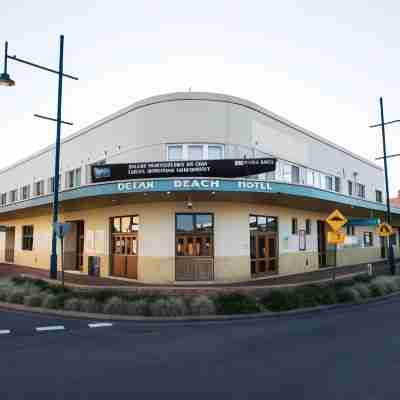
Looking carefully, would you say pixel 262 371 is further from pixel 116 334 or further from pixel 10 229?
pixel 10 229

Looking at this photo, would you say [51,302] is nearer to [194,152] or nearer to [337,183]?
[194,152]

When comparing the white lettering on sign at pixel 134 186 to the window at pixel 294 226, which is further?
the window at pixel 294 226

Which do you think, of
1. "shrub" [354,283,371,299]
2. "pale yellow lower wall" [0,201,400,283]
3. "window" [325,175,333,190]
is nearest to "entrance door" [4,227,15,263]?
"pale yellow lower wall" [0,201,400,283]

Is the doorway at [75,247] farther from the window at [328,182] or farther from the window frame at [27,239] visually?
the window at [328,182]

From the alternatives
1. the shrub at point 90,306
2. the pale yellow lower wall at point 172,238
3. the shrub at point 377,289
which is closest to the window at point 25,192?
the pale yellow lower wall at point 172,238

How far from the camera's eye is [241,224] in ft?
54.7

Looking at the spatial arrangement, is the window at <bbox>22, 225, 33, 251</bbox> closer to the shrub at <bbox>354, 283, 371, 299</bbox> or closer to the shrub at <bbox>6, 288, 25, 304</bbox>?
the shrub at <bbox>6, 288, 25, 304</bbox>

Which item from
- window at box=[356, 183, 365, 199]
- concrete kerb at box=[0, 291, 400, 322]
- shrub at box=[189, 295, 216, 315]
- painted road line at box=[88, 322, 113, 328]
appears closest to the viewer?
painted road line at box=[88, 322, 113, 328]

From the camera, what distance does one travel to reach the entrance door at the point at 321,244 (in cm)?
2350

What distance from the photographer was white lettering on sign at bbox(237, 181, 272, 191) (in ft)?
45.6

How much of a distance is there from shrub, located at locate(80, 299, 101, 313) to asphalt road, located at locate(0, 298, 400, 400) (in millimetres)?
918

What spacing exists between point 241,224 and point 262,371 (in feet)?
35.2

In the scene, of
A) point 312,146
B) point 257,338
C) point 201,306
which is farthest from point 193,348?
point 312,146

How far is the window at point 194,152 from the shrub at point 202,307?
25.4 feet
